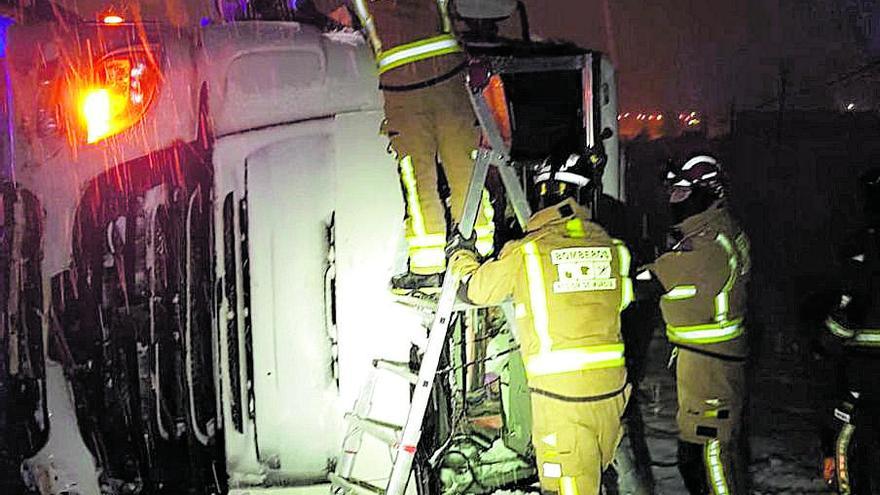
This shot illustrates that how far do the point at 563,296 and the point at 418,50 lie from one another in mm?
1211

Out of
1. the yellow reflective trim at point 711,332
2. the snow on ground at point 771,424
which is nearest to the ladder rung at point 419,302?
the yellow reflective trim at point 711,332

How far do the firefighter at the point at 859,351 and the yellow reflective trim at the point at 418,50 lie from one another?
266cm

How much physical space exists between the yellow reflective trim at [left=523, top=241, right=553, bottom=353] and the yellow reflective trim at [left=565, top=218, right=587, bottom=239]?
0.17 m

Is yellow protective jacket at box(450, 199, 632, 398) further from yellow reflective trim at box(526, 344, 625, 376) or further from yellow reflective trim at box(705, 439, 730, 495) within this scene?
yellow reflective trim at box(705, 439, 730, 495)

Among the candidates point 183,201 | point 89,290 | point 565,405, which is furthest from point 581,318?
point 89,290

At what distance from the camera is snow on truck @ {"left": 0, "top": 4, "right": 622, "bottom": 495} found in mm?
3455

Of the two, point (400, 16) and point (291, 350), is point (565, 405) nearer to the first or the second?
point (291, 350)

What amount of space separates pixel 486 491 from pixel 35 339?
8.25 feet

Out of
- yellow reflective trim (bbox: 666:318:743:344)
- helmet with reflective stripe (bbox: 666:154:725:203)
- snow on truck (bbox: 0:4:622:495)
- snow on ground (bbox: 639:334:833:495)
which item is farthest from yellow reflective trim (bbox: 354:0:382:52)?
snow on ground (bbox: 639:334:833:495)

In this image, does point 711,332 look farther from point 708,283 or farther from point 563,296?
point 563,296

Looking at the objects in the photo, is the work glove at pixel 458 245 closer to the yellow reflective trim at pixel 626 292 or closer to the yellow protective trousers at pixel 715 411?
the yellow reflective trim at pixel 626 292

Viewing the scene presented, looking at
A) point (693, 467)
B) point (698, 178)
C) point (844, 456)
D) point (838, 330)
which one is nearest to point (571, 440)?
point (693, 467)

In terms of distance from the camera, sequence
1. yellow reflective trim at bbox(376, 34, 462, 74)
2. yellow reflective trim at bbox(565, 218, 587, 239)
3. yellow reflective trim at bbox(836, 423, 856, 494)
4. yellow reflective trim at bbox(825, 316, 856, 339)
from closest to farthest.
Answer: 1. yellow reflective trim at bbox(376, 34, 462, 74)
2. yellow reflective trim at bbox(565, 218, 587, 239)
3. yellow reflective trim at bbox(825, 316, 856, 339)
4. yellow reflective trim at bbox(836, 423, 856, 494)

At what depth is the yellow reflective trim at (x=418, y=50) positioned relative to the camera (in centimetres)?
323
